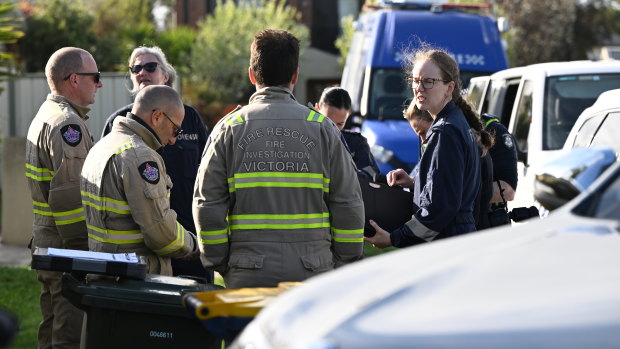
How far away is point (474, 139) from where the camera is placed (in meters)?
4.89

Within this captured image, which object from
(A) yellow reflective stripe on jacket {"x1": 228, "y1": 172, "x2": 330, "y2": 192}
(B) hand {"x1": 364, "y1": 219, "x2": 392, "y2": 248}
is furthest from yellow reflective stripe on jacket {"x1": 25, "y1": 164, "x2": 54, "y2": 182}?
(B) hand {"x1": 364, "y1": 219, "x2": 392, "y2": 248}

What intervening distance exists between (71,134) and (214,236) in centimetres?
160

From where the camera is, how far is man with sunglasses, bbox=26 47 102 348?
557 cm

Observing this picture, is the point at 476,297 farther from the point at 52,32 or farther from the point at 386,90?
the point at 52,32

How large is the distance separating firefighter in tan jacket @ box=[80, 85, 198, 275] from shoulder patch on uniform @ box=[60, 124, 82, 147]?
1.87 feet

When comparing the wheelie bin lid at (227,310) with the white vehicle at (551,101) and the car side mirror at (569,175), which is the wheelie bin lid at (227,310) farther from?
the white vehicle at (551,101)

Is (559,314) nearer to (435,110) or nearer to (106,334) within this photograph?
(106,334)

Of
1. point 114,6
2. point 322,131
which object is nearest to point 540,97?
point 322,131

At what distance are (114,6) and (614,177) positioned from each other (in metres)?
36.6

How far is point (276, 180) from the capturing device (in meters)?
4.34

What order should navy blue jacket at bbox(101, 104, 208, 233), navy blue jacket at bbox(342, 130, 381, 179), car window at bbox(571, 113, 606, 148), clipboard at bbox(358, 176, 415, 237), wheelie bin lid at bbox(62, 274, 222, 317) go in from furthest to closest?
1. navy blue jacket at bbox(342, 130, 381, 179)
2. car window at bbox(571, 113, 606, 148)
3. navy blue jacket at bbox(101, 104, 208, 233)
4. clipboard at bbox(358, 176, 415, 237)
5. wheelie bin lid at bbox(62, 274, 222, 317)

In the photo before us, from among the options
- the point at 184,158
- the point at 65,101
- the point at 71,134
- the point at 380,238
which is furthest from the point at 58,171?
the point at 380,238

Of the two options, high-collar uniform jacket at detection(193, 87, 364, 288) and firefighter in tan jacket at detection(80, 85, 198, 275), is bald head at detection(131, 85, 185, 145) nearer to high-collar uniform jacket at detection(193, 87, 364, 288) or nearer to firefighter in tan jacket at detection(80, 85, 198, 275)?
firefighter in tan jacket at detection(80, 85, 198, 275)

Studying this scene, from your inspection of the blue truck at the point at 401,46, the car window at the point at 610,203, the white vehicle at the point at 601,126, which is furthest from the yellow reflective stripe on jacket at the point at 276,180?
the blue truck at the point at 401,46
